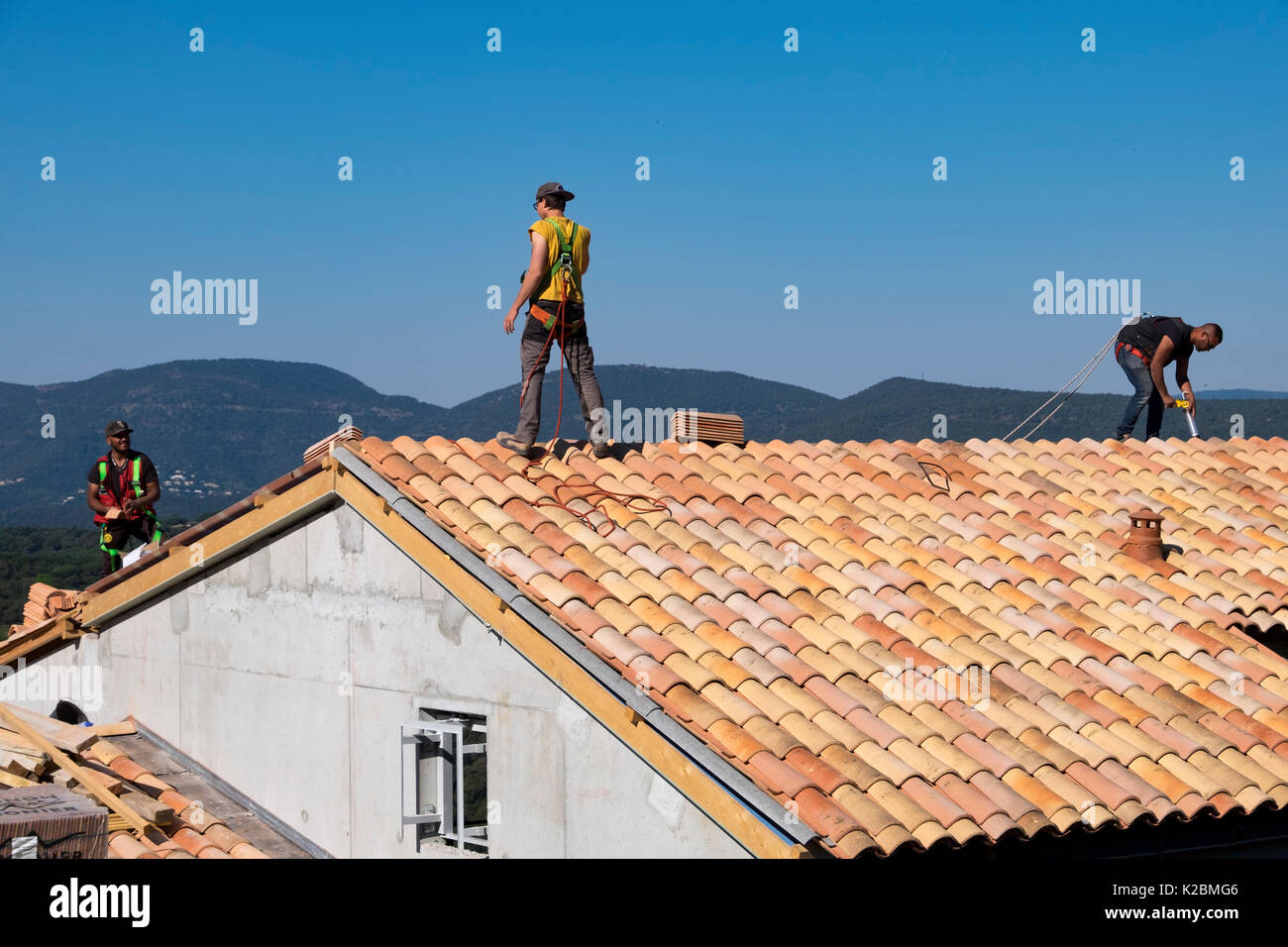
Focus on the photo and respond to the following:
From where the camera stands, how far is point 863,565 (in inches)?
405

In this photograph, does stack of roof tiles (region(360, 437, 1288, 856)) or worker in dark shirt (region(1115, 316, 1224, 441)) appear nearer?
stack of roof tiles (region(360, 437, 1288, 856))

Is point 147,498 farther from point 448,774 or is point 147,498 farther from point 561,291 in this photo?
point 448,774

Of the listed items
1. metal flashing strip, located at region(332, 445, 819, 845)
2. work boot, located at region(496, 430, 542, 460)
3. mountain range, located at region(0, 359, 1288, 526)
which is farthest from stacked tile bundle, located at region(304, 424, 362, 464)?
mountain range, located at region(0, 359, 1288, 526)

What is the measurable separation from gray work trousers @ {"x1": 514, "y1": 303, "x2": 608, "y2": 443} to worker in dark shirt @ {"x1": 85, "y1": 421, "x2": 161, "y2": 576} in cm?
516

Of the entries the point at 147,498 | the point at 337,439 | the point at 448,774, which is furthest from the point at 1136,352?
the point at 147,498

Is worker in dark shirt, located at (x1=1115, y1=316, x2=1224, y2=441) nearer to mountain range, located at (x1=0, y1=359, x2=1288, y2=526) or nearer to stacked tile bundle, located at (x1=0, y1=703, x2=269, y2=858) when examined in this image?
stacked tile bundle, located at (x1=0, y1=703, x2=269, y2=858)

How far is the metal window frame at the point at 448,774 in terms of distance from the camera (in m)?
9.39

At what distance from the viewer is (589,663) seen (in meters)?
8.05

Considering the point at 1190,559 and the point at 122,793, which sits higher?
the point at 1190,559

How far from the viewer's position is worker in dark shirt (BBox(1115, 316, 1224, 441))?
1591cm

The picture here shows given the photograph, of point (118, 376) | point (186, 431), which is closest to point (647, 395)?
point (186, 431)

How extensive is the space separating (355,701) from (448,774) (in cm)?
110

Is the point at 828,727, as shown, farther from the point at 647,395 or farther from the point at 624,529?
the point at 647,395
